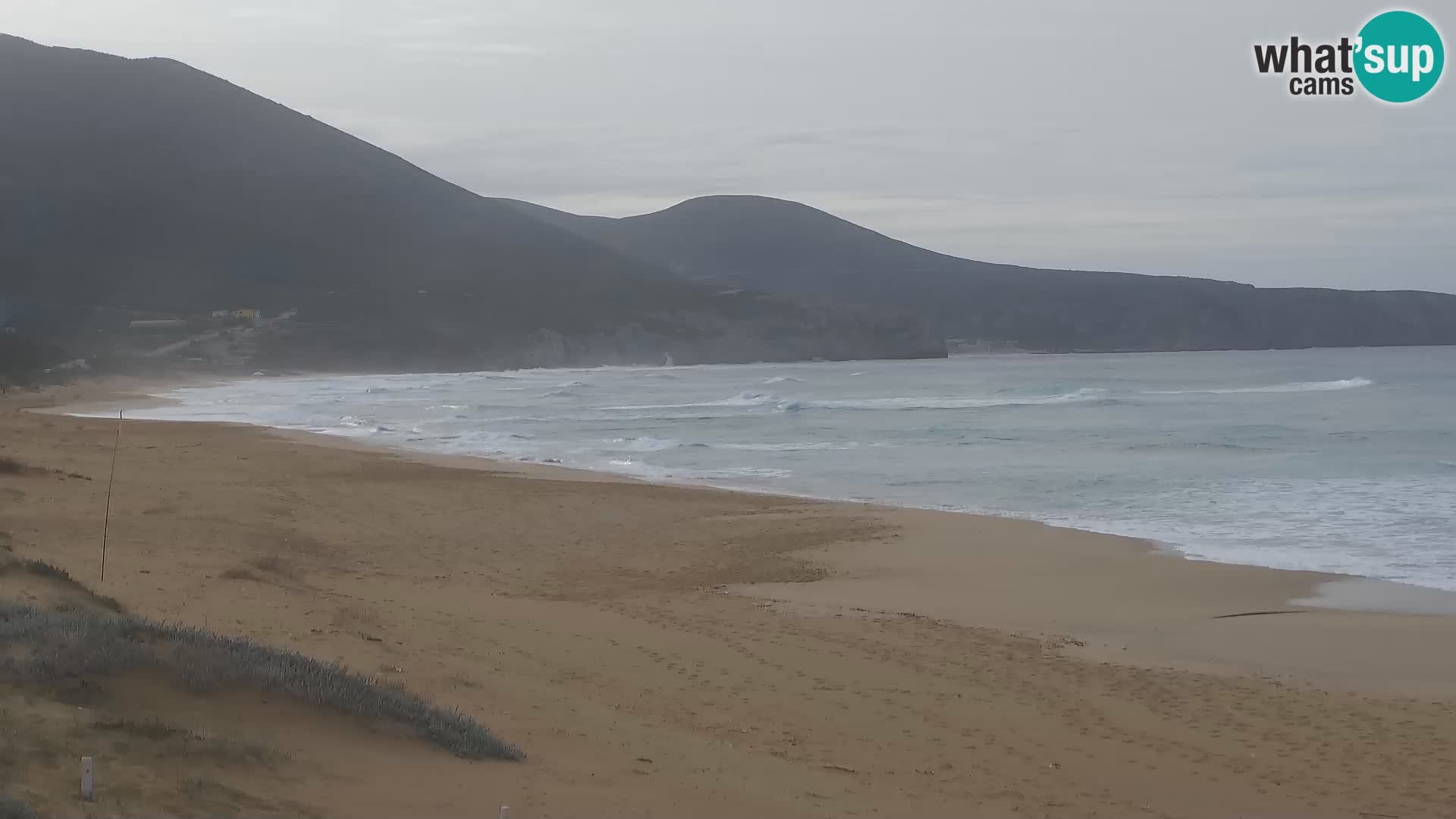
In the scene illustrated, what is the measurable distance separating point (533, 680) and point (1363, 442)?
1087 inches

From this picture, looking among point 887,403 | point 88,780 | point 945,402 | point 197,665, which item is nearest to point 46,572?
point 197,665

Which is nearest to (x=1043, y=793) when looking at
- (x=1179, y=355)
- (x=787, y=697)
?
(x=787, y=697)

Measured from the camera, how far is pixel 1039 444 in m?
30.9

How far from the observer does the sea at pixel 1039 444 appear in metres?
16.9

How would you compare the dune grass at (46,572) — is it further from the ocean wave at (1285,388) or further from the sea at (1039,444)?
the ocean wave at (1285,388)

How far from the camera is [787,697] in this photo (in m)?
7.76

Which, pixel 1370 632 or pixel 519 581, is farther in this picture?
pixel 519 581

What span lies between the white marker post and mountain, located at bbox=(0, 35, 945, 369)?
306 feet

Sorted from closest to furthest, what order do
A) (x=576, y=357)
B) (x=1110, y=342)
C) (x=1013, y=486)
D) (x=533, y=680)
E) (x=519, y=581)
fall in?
1. (x=533, y=680)
2. (x=519, y=581)
3. (x=1013, y=486)
4. (x=576, y=357)
5. (x=1110, y=342)

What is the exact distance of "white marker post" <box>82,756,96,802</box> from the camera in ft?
13.9

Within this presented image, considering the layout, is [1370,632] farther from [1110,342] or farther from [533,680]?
[1110,342]

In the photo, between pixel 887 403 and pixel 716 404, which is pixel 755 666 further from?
pixel 887 403

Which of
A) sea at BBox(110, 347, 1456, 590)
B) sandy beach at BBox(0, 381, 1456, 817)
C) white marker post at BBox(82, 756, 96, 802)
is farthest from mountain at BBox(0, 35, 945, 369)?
white marker post at BBox(82, 756, 96, 802)

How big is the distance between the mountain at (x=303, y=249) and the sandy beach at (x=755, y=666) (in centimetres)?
8515
